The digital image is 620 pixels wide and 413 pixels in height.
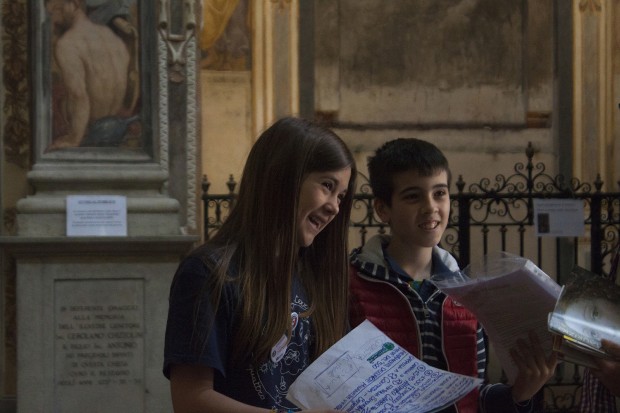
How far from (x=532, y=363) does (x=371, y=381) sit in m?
0.58

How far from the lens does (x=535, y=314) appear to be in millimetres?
2381

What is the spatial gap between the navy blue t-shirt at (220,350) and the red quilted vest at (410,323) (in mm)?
552

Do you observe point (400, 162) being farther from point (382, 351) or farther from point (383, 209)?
point (382, 351)

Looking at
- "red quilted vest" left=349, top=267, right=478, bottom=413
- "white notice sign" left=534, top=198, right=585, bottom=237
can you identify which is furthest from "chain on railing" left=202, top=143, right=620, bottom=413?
"red quilted vest" left=349, top=267, right=478, bottom=413

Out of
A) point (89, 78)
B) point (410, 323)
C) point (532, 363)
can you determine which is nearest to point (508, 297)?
point (532, 363)

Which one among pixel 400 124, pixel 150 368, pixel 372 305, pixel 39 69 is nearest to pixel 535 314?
pixel 372 305

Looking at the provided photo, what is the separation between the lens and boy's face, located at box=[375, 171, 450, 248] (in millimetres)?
2734

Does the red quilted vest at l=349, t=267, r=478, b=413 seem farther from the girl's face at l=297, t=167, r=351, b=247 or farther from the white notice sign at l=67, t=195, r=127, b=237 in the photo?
the white notice sign at l=67, t=195, r=127, b=237

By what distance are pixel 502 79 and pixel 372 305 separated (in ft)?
28.3

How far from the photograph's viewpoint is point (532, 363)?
96.0 inches

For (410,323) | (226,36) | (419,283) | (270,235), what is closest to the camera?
(270,235)

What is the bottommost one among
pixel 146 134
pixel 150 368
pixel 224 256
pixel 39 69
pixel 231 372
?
pixel 150 368

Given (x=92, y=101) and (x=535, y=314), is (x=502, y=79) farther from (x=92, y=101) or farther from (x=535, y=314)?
(x=535, y=314)

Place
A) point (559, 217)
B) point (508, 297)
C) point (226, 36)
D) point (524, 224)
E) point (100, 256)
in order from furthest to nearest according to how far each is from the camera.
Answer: point (226, 36)
point (524, 224)
point (559, 217)
point (100, 256)
point (508, 297)
